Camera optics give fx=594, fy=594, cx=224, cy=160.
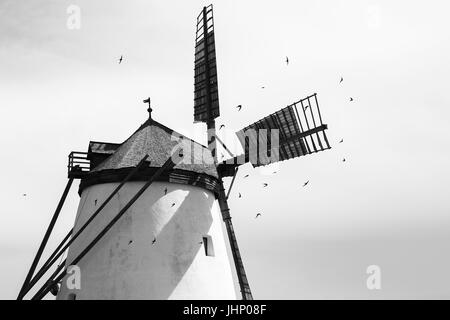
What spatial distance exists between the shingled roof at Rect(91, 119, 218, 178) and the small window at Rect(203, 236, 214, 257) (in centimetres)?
189

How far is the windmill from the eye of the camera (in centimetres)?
1521

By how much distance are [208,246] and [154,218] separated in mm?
1736

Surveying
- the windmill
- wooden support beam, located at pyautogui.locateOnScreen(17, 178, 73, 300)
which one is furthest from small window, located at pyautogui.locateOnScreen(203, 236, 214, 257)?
wooden support beam, located at pyautogui.locateOnScreen(17, 178, 73, 300)

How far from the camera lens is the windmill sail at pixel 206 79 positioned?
794 inches

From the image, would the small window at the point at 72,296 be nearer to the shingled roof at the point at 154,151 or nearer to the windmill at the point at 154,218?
the windmill at the point at 154,218

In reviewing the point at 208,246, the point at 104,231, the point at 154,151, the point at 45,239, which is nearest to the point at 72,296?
the point at 45,239

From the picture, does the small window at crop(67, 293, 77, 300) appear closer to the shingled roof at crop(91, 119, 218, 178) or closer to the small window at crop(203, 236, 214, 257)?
the shingled roof at crop(91, 119, 218, 178)

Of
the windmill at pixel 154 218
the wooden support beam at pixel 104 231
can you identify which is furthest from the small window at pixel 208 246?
the wooden support beam at pixel 104 231

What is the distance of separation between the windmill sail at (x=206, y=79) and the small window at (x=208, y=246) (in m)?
5.08

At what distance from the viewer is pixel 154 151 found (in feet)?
54.9

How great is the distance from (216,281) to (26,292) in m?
4.95
